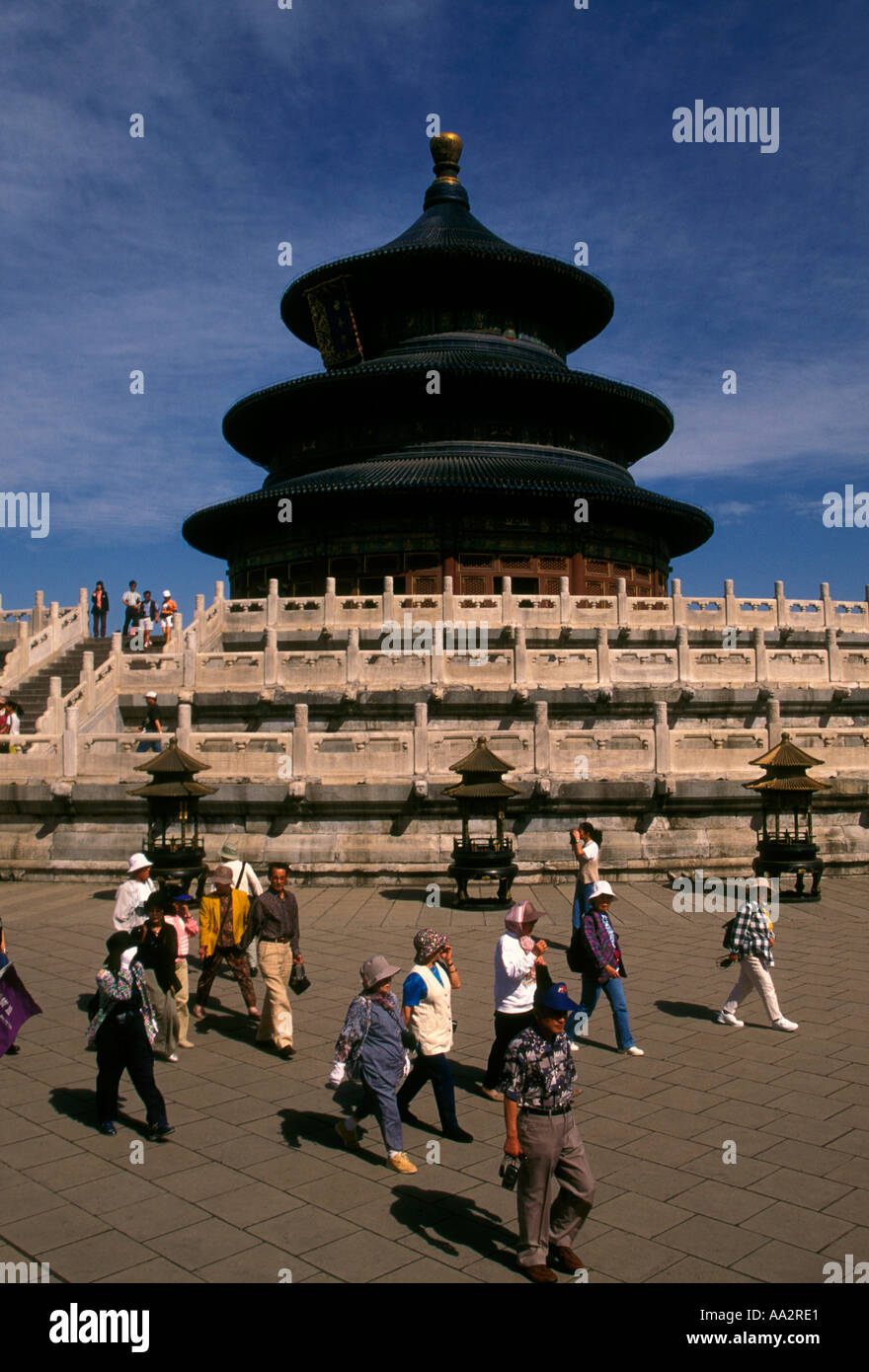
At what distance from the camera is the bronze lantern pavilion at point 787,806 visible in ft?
54.9

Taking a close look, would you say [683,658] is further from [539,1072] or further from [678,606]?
[539,1072]

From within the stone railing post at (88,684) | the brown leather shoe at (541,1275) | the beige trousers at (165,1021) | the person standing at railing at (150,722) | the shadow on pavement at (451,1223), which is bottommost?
the shadow on pavement at (451,1223)

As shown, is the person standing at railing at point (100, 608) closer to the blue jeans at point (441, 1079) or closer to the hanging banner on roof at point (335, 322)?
the hanging banner on roof at point (335, 322)

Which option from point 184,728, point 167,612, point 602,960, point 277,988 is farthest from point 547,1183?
point 167,612

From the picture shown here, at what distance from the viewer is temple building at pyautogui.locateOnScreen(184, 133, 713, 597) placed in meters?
33.8

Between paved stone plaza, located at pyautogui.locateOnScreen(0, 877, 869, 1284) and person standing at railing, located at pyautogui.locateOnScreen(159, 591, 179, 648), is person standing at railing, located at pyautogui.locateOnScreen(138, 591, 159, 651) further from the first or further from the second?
paved stone plaza, located at pyautogui.locateOnScreen(0, 877, 869, 1284)

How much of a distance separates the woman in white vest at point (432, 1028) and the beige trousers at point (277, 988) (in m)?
2.02

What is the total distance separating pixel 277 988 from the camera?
958 centimetres

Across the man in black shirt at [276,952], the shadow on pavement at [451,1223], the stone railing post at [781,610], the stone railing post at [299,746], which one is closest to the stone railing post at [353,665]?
the stone railing post at [299,746]

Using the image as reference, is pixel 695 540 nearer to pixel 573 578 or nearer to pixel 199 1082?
pixel 573 578

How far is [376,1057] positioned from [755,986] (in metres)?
4.61

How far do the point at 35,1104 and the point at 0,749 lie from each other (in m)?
14.3

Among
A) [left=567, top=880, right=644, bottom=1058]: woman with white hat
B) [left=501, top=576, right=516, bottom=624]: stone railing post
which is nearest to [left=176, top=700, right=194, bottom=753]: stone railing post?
[left=501, top=576, right=516, bottom=624]: stone railing post

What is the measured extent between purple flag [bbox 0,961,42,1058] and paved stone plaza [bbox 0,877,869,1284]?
1.67 feet
